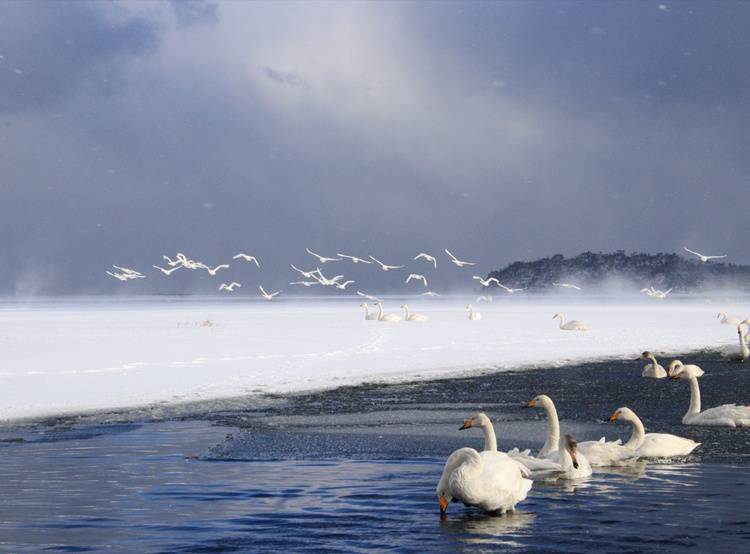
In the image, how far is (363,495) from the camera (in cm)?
1111

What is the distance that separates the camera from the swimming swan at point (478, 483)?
10.2 meters

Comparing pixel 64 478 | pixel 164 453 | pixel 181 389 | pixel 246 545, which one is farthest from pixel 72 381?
pixel 246 545

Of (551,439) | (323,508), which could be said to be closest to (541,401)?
(551,439)

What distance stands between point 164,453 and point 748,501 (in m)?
7.50

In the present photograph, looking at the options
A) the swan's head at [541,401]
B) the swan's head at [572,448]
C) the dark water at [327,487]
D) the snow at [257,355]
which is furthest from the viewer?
the snow at [257,355]

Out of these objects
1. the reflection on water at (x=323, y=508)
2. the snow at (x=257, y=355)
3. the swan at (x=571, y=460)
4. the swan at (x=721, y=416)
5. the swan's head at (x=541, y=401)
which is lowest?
the reflection on water at (x=323, y=508)

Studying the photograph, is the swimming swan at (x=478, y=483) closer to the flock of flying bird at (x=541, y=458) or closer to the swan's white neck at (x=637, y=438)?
the flock of flying bird at (x=541, y=458)

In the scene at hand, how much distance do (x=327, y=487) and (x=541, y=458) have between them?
117 inches

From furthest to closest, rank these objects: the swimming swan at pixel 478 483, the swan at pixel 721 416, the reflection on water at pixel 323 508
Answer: the swan at pixel 721 416 < the swimming swan at pixel 478 483 < the reflection on water at pixel 323 508

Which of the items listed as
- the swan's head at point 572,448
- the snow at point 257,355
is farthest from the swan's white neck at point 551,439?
the snow at point 257,355

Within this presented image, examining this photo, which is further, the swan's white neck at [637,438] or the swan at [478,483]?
the swan's white neck at [637,438]

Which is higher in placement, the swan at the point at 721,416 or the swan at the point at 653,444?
the swan at the point at 721,416

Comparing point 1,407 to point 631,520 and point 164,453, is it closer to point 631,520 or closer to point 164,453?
point 164,453

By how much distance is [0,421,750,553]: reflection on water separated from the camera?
9.15m
